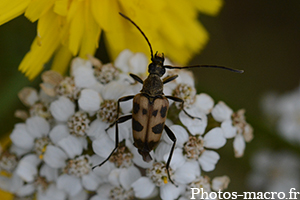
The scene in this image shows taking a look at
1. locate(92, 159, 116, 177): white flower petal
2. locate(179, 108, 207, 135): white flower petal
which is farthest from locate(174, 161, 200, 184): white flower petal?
locate(92, 159, 116, 177): white flower petal

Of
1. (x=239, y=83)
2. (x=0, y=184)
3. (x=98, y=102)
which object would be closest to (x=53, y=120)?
(x=98, y=102)

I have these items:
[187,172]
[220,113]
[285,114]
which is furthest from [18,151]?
[285,114]

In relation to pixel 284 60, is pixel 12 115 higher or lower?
lower

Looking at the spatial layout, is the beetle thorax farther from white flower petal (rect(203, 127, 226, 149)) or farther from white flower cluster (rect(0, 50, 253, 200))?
white flower petal (rect(203, 127, 226, 149))

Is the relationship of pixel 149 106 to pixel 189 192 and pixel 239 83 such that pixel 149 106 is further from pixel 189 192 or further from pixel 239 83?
pixel 239 83

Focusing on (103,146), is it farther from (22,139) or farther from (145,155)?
(22,139)

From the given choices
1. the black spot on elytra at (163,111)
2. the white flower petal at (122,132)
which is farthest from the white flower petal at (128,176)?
the black spot on elytra at (163,111)
